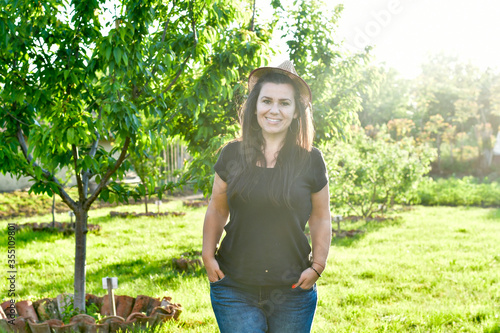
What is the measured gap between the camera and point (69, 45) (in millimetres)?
4055

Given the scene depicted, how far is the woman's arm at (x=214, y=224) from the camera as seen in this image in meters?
2.39

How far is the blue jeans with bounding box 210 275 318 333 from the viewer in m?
2.26

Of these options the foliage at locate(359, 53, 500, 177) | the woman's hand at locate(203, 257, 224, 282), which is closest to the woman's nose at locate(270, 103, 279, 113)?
the woman's hand at locate(203, 257, 224, 282)

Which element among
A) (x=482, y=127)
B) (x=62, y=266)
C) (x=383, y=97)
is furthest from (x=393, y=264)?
(x=383, y=97)

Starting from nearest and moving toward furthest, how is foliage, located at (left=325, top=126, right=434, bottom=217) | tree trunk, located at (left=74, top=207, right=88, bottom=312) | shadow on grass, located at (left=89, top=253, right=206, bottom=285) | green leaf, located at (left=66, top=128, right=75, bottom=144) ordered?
green leaf, located at (left=66, top=128, right=75, bottom=144) → tree trunk, located at (left=74, top=207, right=88, bottom=312) → shadow on grass, located at (left=89, top=253, right=206, bottom=285) → foliage, located at (left=325, top=126, right=434, bottom=217)

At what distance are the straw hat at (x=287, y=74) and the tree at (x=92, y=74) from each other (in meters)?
1.42

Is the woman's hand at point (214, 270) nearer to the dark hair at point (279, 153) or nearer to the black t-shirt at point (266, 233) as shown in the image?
the black t-shirt at point (266, 233)

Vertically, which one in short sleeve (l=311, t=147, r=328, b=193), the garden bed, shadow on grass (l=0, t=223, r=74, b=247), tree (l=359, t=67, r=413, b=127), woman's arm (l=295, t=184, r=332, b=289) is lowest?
shadow on grass (l=0, t=223, r=74, b=247)

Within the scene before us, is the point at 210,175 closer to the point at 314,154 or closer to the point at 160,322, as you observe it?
the point at 160,322

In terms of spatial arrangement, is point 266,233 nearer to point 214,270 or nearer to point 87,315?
point 214,270

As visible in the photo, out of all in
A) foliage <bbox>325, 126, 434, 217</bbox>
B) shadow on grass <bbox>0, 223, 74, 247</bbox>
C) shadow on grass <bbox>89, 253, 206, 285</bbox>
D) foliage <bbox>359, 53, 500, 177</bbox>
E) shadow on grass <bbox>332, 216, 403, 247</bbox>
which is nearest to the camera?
shadow on grass <bbox>89, 253, 206, 285</bbox>

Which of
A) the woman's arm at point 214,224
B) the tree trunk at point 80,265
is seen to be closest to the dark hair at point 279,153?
the woman's arm at point 214,224

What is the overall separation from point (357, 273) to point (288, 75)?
484cm

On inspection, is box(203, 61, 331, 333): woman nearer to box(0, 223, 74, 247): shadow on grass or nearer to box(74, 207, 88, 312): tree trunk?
box(74, 207, 88, 312): tree trunk
